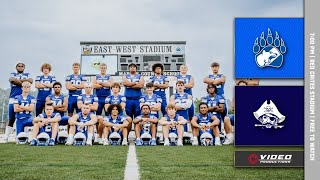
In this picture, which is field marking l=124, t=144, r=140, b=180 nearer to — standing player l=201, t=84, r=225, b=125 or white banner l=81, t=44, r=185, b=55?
standing player l=201, t=84, r=225, b=125

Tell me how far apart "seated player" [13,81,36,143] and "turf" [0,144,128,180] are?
87.7 inches

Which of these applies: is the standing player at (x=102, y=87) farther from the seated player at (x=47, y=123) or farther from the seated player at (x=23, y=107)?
the seated player at (x=23, y=107)

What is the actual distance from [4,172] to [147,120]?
171 inches

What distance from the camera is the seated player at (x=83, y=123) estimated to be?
9.05m

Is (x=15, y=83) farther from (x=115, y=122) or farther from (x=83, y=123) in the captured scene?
(x=115, y=122)

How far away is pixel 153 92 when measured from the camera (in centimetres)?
952

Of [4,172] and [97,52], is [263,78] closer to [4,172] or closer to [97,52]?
[4,172]

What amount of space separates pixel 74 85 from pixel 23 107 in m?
1.08

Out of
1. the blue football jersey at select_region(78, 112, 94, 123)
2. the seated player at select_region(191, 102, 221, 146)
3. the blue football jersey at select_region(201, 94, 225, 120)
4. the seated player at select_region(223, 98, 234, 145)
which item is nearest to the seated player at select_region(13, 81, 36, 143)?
the blue football jersey at select_region(78, 112, 94, 123)

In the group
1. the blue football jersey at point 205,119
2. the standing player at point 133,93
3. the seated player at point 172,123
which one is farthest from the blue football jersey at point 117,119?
the blue football jersey at point 205,119

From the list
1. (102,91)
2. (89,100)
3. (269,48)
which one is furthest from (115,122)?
(269,48)

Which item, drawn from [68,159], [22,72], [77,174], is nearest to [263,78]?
[77,174]

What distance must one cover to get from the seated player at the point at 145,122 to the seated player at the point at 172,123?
0.51 ft

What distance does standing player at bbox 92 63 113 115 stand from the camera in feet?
31.9
